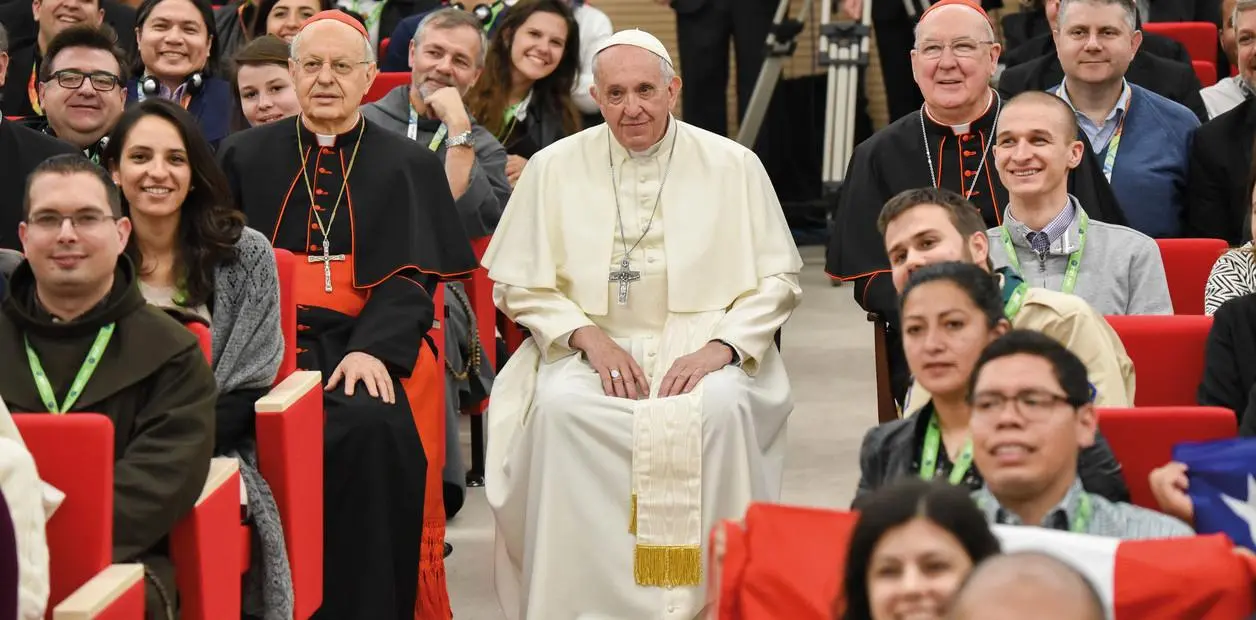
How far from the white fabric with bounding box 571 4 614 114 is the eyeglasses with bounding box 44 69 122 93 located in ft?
5.36

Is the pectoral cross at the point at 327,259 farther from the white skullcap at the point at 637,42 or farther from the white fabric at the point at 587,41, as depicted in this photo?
the white fabric at the point at 587,41

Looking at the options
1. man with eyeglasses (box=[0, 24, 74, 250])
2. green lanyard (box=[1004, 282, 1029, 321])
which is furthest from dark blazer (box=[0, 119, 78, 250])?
green lanyard (box=[1004, 282, 1029, 321])

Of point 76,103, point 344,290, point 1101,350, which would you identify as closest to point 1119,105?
point 1101,350

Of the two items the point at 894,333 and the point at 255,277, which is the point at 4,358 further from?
the point at 894,333

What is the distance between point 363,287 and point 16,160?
1.03 m

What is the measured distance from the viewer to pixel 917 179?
4613 millimetres

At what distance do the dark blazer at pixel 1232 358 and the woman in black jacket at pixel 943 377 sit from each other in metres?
0.63

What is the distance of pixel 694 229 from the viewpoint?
14.4 feet

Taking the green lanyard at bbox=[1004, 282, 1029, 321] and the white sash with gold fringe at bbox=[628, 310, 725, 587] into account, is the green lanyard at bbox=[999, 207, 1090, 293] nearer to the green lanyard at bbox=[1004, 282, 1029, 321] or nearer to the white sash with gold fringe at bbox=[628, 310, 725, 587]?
the green lanyard at bbox=[1004, 282, 1029, 321]

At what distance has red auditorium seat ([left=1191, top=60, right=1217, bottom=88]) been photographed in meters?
6.15

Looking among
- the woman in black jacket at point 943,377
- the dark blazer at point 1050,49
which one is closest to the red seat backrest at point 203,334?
the woman in black jacket at point 943,377

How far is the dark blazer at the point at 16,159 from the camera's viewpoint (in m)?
4.63

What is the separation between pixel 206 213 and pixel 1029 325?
5.59 ft

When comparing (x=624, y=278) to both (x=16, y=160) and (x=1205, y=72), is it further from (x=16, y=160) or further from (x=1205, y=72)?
(x=1205, y=72)
